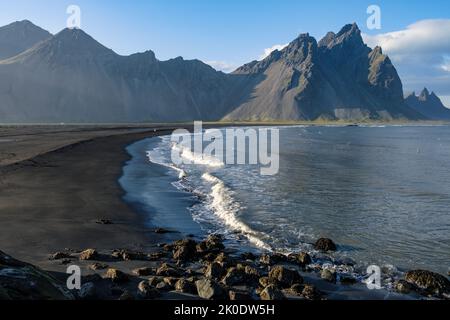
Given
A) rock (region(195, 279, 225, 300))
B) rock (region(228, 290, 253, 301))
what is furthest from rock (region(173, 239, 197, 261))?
rock (region(228, 290, 253, 301))

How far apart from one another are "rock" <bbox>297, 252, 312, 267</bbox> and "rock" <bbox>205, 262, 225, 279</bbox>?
2874mm

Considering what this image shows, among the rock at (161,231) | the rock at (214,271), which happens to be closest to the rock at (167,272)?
the rock at (214,271)

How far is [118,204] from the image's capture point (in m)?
22.4

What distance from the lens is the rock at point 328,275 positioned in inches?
479

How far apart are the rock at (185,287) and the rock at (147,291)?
641 millimetres

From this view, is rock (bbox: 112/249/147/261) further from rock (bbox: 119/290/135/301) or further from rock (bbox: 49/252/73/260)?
rock (bbox: 119/290/135/301)

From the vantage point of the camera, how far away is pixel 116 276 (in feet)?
35.8

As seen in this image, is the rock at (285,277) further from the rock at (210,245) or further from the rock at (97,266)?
the rock at (97,266)

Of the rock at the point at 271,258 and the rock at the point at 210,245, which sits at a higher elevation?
the rock at the point at 210,245

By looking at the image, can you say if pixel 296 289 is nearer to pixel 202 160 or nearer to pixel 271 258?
pixel 271 258
